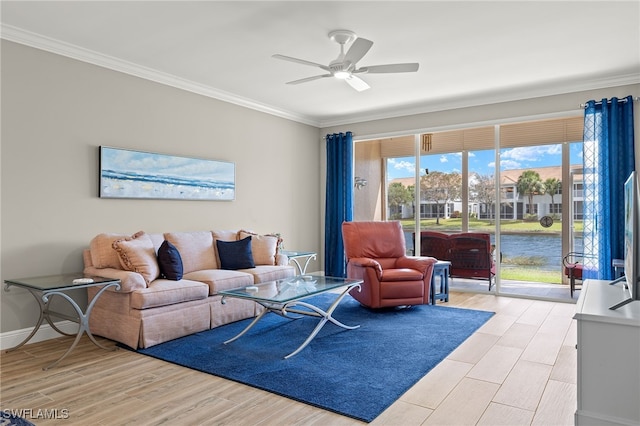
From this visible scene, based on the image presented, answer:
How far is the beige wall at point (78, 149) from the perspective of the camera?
362 centimetres

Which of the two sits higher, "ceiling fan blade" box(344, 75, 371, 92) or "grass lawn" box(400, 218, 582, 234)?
"ceiling fan blade" box(344, 75, 371, 92)

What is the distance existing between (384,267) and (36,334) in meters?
3.63

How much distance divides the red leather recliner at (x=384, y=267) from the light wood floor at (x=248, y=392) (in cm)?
115

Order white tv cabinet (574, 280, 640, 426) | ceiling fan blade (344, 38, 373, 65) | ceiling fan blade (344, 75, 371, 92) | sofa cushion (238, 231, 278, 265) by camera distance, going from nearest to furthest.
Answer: white tv cabinet (574, 280, 640, 426) → ceiling fan blade (344, 38, 373, 65) → ceiling fan blade (344, 75, 371, 92) → sofa cushion (238, 231, 278, 265)

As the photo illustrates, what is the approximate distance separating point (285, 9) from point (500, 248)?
4435mm

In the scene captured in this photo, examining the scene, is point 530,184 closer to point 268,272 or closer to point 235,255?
point 268,272

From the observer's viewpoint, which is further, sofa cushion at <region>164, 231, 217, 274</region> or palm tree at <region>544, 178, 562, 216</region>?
palm tree at <region>544, 178, 562, 216</region>

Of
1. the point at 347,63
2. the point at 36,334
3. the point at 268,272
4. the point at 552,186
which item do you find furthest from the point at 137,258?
the point at 552,186

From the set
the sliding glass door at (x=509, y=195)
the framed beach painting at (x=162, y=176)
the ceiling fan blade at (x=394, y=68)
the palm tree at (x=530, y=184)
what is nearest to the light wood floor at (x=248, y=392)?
the framed beach painting at (x=162, y=176)

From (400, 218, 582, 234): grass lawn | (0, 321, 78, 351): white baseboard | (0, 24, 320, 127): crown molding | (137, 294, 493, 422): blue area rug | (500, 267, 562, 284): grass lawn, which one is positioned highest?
(0, 24, 320, 127): crown molding

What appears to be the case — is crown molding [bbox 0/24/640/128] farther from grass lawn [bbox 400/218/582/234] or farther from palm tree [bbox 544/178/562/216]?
grass lawn [bbox 400/218/582/234]

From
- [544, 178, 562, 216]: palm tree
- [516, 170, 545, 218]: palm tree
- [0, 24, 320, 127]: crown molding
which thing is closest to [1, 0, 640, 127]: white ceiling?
[0, 24, 320, 127]: crown molding

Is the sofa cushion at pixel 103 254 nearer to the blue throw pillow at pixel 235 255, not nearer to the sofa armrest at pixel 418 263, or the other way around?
the blue throw pillow at pixel 235 255

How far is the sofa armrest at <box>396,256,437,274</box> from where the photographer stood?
491 cm
